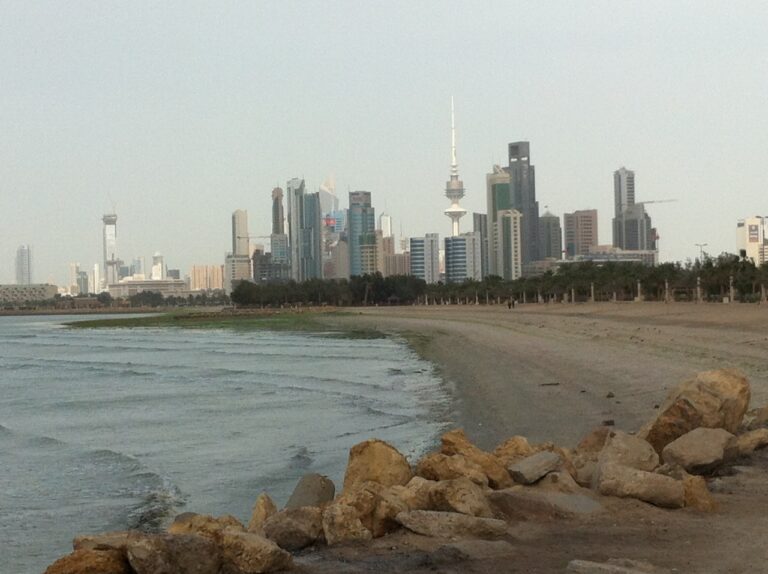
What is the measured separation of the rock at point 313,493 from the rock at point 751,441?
172 inches

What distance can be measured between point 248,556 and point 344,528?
1.07m

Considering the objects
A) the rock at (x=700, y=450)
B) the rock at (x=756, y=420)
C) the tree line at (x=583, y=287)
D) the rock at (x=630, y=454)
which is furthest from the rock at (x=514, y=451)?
the tree line at (x=583, y=287)

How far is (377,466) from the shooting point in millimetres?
9375

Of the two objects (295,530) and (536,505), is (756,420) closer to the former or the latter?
(536,505)

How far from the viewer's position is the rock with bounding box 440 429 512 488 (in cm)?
903

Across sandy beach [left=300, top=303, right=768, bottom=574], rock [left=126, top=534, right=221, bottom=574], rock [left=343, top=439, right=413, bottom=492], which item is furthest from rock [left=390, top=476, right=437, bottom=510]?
rock [left=126, top=534, right=221, bottom=574]

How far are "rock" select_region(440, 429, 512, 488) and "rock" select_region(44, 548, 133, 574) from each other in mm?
3831

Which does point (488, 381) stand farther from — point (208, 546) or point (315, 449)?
point (208, 546)

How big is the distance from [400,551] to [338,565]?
50cm

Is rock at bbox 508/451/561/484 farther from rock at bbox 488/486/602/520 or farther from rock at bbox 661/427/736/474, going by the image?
rock at bbox 661/427/736/474

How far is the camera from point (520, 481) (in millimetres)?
8867

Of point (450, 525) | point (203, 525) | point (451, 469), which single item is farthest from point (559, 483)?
point (203, 525)

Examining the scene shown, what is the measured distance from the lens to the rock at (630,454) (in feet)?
29.7

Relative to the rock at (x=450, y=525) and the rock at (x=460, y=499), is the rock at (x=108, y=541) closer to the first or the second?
the rock at (x=450, y=525)
